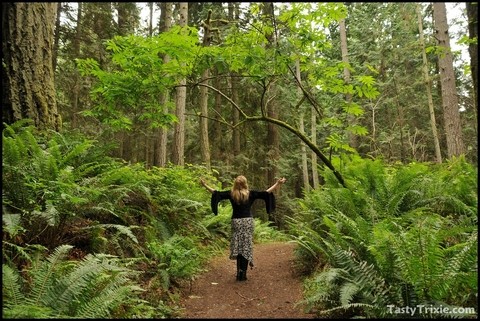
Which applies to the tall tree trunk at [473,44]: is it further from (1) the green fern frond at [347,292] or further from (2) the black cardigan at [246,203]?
(2) the black cardigan at [246,203]

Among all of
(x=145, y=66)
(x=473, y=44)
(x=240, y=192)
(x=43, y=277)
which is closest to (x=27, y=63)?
(x=145, y=66)

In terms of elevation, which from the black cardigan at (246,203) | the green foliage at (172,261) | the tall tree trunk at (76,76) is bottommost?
the green foliage at (172,261)

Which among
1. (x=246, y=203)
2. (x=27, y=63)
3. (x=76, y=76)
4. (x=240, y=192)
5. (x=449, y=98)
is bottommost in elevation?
(x=246, y=203)

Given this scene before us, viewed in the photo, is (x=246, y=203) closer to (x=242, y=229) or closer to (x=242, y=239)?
(x=242, y=229)

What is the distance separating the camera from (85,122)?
15.5 meters

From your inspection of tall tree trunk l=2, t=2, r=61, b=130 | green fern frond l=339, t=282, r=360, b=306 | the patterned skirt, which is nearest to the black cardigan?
the patterned skirt

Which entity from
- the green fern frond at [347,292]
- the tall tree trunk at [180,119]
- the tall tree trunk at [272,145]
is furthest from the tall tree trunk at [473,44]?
the tall tree trunk at [272,145]

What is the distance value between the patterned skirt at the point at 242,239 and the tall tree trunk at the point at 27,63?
3.99m

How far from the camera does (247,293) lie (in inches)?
206

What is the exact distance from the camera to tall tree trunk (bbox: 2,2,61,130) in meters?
5.45

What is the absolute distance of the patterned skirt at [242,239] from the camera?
5.82 metres

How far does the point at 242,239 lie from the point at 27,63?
4819mm

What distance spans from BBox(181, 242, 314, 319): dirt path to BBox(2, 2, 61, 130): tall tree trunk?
411cm

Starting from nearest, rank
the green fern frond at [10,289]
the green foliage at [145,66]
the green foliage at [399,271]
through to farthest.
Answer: the green fern frond at [10,289] → the green foliage at [399,271] → the green foliage at [145,66]
